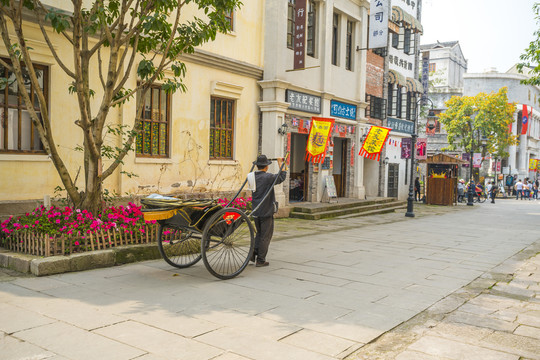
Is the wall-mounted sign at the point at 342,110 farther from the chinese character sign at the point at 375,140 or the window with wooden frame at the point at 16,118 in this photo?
the window with wooden frame at the point at 16,118

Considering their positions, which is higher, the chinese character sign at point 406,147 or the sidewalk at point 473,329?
the chinese character sign at point 406,147

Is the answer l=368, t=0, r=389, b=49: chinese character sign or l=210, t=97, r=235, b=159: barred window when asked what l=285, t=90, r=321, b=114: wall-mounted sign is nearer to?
l=210, t=97, r=235, b=159: barred window

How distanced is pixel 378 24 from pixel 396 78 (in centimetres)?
533

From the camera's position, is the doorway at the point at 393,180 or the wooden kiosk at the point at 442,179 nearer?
the doorway at the point at 393,180

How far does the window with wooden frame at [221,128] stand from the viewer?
13055mm

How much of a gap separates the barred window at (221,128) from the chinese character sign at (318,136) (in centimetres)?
298

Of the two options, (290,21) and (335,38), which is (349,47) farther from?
(290,21)

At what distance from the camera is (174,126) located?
11703 millimetres

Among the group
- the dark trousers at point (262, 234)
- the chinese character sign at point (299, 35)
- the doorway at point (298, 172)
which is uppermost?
the chinese character sign at point (299, 35)

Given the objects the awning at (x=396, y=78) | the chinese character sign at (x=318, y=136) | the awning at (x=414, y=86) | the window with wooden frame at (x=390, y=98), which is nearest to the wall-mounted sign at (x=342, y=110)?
the chinese character sign at (x=318, y=136)

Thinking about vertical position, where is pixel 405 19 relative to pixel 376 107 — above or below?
above

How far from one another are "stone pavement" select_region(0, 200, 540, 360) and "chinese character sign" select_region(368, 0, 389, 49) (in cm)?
1160

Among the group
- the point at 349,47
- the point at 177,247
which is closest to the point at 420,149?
the point at 349,47

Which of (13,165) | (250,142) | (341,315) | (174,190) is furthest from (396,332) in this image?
(250,142)
